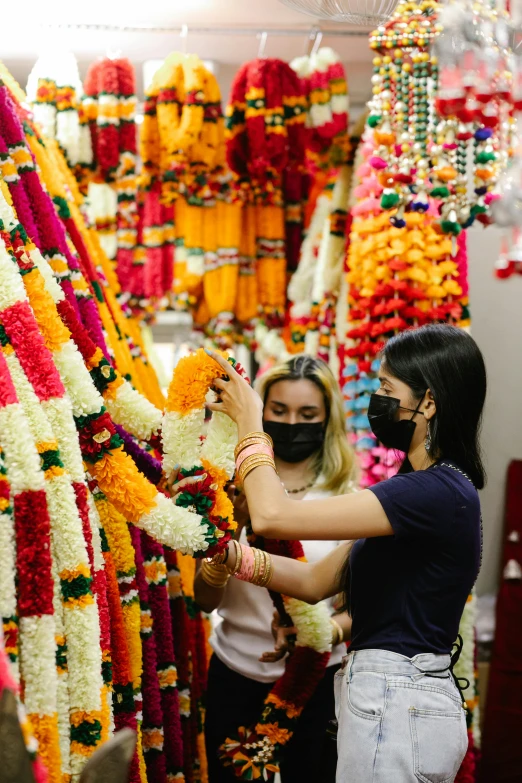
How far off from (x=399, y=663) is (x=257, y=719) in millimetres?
627

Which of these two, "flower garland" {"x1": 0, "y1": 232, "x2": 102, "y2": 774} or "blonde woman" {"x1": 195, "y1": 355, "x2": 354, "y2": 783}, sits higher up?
"flower garland" {"x1": 0, "y1": 232, "x2": 102, "y2": 774}

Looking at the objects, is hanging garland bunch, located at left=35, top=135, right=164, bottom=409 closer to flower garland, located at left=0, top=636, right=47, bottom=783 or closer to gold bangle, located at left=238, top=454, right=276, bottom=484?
gold bangle, located at left=238, top=454, right=276, bottom=484

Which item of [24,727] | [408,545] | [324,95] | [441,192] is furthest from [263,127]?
[24,727]

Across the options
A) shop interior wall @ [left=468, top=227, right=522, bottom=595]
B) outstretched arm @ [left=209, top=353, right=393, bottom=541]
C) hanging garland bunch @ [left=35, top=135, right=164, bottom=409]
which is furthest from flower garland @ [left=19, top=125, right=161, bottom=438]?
shop interior wall @ [left=468, top=227, right=522, bottom=595]

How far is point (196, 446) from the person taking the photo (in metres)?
Result: 1.48

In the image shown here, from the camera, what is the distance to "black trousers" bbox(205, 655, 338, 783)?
2.03m

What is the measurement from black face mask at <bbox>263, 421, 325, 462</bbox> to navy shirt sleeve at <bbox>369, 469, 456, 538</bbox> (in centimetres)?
74

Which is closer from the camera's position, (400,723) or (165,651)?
(400,723)

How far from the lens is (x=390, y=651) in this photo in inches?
61.0

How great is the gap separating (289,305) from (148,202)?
27.5 inches

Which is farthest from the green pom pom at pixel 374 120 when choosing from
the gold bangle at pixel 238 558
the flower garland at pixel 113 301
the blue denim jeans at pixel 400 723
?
the blue denim jeans at pixel 400 723

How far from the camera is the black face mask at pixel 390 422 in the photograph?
1653 millimetres

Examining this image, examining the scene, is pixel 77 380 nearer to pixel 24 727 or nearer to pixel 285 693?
pixel 24 727

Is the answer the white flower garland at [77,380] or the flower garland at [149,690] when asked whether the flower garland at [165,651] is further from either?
the white flower garland at [77,380]
